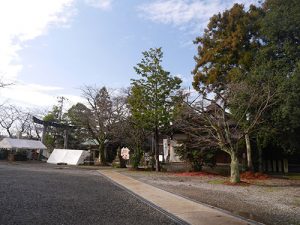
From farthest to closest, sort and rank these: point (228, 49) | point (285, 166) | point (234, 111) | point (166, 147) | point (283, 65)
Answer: point (166, 147) → point (285, 166) → point (228, 49) → point (234, 111) → point (283, 65)

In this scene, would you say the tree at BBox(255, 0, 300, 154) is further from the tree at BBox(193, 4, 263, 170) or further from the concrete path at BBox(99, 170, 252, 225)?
the concrete path at BBox(99, 170, 252, 225)

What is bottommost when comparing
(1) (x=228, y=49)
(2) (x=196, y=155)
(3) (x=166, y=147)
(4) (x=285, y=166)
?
(4) (x=285, y=166)

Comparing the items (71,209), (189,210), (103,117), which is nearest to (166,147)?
(103,117)

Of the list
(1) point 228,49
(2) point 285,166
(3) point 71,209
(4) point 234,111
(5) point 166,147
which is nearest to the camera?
(3) point 71,209

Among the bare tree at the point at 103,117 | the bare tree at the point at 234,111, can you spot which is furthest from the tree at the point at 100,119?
the bare tree at the point at 234,111

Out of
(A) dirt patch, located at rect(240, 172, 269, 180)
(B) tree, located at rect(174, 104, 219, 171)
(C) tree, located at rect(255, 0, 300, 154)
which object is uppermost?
(C) tree, located at rect(255, 0, 300, 154)

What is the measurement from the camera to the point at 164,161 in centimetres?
3031

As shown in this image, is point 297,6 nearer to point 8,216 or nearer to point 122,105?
point 8,216

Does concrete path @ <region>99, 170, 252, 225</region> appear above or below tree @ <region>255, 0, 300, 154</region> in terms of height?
below

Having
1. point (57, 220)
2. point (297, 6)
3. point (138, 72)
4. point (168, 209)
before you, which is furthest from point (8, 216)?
point (138, 72)

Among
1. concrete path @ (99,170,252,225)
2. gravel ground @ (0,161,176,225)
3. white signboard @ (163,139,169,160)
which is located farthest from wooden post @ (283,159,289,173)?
gravel ground @ (0,161,176,225)

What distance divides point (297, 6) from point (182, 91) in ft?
32.7

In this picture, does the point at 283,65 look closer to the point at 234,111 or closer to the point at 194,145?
the point at 234,111

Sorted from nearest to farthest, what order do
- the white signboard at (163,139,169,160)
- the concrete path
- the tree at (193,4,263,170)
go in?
the concrete path → the tree at (193,4,263,170) → the white signboard at (163,139,169,160)
